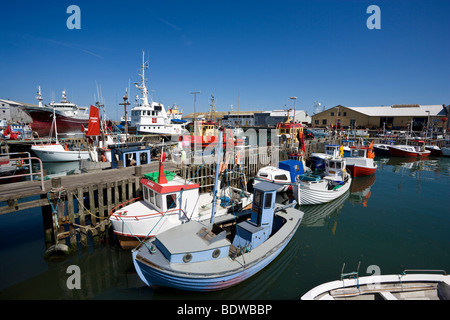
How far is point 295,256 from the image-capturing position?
10.8 m

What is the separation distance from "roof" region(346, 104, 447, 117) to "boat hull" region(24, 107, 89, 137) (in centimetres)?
7672

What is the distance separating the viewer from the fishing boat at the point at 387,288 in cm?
663

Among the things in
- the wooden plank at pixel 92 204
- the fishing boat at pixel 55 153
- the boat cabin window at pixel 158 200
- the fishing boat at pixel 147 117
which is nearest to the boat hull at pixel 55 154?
the fishing boat at pixel 55 153

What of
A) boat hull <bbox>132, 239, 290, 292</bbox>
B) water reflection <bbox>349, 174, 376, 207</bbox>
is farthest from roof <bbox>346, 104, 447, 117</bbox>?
boat hull <bbox>132, 239, 290, 292</bbox>

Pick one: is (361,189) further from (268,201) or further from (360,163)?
(268,201)

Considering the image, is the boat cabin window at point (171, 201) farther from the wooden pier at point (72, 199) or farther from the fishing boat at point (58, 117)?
the fishing boat at point (58, 117)

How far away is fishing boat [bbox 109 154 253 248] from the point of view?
9926 millimetres

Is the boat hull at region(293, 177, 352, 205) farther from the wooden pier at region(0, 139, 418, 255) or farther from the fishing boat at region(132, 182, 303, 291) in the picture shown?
the fishing boat at region(132, 182, 303, 291)

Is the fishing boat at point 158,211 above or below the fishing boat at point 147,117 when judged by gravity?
below

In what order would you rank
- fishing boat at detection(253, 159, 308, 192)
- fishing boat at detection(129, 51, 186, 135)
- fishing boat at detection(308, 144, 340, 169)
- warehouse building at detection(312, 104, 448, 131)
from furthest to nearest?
warehouse building at detection(312, 104, 448, 131)
fishing boat at detection(129, 51, 186, 135)
fishing boat at detection(308, 144, 340, 169)
fishing boat at detection(253, 159, 308, 192)

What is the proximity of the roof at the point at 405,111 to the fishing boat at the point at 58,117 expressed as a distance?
3027 inches

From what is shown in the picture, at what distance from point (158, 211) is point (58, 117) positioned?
4835 centimetres

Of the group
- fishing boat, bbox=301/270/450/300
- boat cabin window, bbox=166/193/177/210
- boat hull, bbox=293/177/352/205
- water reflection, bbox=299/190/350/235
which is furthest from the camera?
boat hull, bbox=293/177/352/205
